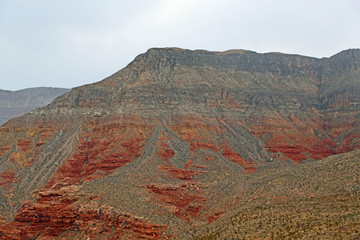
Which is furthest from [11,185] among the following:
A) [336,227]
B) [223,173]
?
[336,227]

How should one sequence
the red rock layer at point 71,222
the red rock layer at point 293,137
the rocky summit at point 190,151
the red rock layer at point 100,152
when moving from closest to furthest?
the rocky summit at point 190,151 < the red rock layer at point 71,222 < the red rock layer at point 100,152 < the red rock layer at point 293,137

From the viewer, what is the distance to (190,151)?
3723 inches

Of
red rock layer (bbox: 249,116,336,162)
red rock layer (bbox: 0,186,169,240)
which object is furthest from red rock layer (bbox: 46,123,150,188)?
red rock layer (bbox: 249,116,336,162)

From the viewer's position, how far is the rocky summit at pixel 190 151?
159 feet

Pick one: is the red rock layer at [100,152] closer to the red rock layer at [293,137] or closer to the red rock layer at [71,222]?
the red rock layer at [71,222]

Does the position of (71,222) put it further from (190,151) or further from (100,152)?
(190,151)

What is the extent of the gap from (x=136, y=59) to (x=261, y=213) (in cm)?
9858

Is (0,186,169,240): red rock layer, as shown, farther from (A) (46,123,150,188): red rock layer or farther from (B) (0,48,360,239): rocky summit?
(A) (46,123,150,188): red rock layer

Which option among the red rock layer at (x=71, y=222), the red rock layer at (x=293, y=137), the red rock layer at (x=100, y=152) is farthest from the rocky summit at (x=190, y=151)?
the red rock layer at (x=293, y=137)

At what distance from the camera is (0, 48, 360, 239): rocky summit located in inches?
1906

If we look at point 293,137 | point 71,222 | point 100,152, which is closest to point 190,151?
point 100,152

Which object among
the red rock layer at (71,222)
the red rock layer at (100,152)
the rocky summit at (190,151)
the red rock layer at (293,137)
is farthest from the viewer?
the red rock layer at (293,137)

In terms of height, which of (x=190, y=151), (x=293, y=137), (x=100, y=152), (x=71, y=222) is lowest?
(x=71, y=222)

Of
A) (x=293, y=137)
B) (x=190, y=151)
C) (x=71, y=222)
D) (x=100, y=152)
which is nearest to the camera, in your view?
(x=71, y=222)
